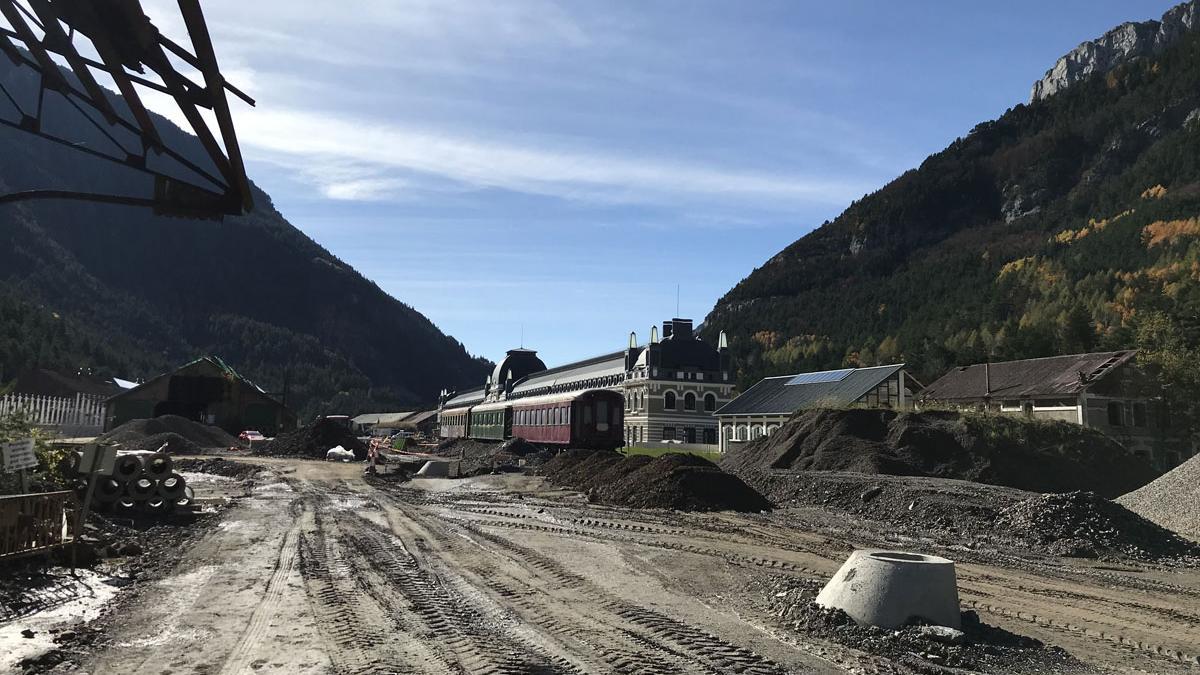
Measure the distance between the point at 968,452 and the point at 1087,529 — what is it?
14.9 meters

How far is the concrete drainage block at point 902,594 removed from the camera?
30.5 ft

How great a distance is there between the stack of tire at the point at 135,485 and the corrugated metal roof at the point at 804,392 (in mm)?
30235

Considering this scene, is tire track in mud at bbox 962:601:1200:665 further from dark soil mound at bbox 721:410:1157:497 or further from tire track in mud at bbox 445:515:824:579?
dark soil mound at bbox 721:410:1157:497

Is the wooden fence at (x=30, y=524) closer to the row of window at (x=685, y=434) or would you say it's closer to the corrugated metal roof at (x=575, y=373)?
the row of window at (x=685, y=434)

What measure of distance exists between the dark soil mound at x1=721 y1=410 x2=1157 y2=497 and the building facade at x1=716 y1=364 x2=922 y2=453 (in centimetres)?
353

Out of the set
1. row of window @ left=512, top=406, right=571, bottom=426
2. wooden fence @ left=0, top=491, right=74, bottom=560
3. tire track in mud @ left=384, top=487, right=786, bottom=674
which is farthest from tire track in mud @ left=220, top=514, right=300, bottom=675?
row of window @ left=512, top=406, right=571, bottom=426

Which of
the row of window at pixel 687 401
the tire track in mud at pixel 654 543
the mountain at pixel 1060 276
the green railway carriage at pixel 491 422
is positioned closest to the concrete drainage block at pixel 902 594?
the tire track in mud at pixel 654 543

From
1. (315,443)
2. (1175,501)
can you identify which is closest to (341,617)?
(1175,501)

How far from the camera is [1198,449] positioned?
43.5m

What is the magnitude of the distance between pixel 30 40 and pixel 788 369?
11492cm

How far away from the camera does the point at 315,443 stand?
58.2 m

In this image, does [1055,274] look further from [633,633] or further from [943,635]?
[633,633]

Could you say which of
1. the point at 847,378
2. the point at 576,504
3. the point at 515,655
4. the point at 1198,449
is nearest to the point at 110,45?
the point at 515,655

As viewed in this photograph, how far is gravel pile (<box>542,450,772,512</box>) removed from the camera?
24.3 metres
